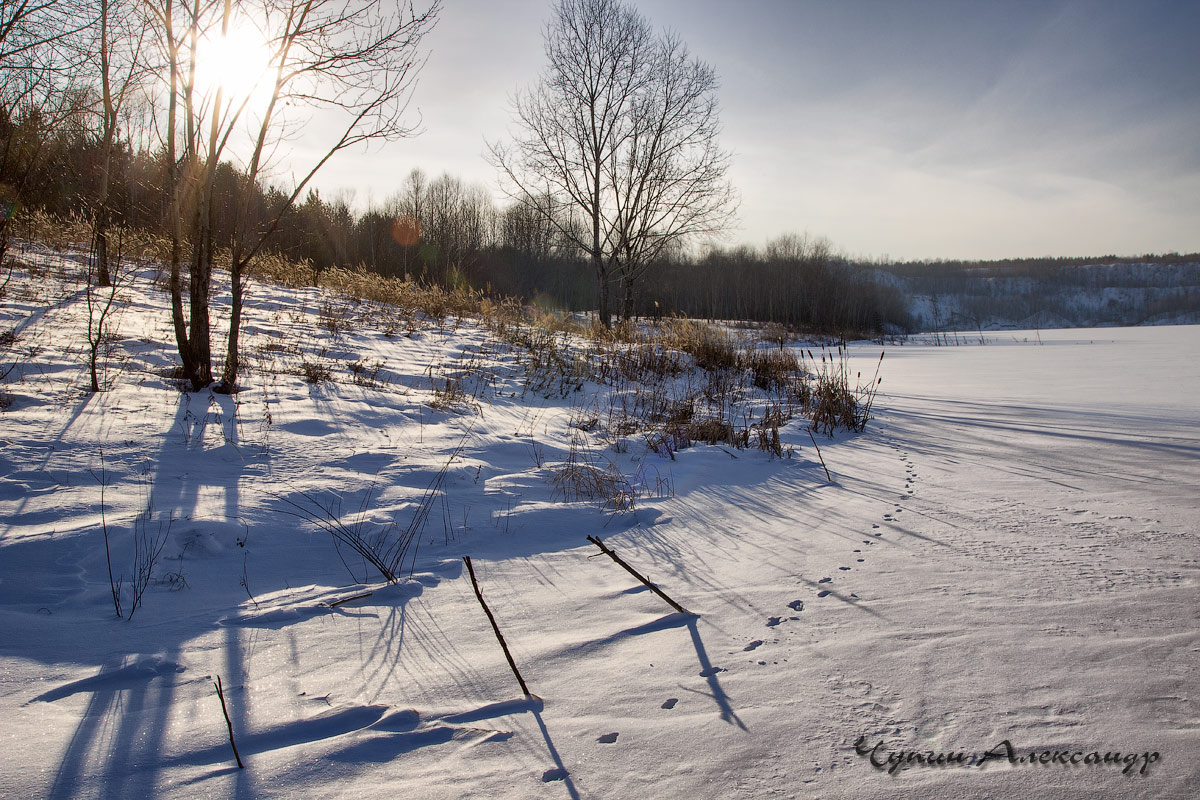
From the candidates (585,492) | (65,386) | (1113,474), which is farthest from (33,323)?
(1113,474)

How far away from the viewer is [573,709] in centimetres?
130

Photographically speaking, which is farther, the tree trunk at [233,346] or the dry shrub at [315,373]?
the dry shrub at [315,373]

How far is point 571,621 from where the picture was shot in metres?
1.77

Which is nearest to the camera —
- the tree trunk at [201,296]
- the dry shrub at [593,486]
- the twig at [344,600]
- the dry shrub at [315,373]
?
the twig at [344,600]

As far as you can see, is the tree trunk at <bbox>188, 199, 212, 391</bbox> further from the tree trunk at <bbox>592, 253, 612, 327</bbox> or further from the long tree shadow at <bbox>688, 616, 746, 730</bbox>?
the tree trunk at <bbox>592, 253, 612, 327</bbox>

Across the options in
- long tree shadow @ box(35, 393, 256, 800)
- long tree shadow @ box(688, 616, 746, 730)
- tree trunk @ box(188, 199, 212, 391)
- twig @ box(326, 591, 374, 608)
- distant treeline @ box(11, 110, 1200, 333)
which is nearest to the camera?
long tree shadow @ box(35, 393, 256, 800)

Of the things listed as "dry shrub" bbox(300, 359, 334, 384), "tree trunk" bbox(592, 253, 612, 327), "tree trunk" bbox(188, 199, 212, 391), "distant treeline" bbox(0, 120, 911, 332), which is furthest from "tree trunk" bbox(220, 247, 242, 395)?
"distant treeline" bbox(0, 120, 911, 332)

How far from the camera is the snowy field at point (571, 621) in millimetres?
1091

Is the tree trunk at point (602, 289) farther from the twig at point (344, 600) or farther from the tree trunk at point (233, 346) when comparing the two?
the twig at point (344, 600)

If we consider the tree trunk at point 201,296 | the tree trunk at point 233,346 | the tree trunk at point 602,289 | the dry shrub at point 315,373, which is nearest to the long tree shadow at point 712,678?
the tree trunk at point 233,346

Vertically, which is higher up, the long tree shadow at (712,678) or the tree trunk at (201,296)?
the tree trunk at (201,296)

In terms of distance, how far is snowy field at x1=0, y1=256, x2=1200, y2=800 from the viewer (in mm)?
1091

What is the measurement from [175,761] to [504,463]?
2577 millimetres

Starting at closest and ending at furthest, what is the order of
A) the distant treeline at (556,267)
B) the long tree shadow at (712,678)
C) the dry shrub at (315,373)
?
the long tree shadow at (712,678)
the dry shrub at (315,373)
the distant treeline at (556,267)
